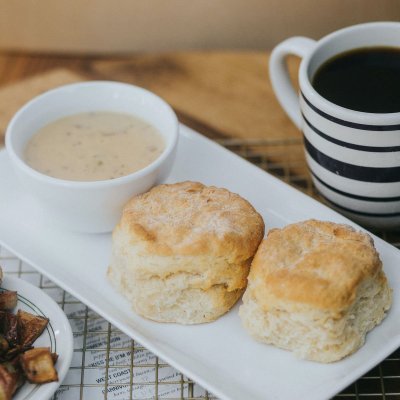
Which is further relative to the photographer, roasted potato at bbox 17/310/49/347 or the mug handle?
the mug handle

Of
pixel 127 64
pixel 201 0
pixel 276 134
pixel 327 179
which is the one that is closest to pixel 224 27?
pixel 201 0

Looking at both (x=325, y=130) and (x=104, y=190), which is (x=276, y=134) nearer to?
(x=325, y=130)

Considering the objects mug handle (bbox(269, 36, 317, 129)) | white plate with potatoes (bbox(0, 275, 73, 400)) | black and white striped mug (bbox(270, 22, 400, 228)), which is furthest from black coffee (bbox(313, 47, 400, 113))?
white plate with potatoes (bbox(0, 275, 73, 400))

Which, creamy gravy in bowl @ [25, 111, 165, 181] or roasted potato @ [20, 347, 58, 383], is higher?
creamy gravy in bowl @ [25, 111, 165, 181]

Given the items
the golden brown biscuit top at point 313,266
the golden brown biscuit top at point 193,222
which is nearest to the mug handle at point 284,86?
the golden brown biscuit top at point 193,222

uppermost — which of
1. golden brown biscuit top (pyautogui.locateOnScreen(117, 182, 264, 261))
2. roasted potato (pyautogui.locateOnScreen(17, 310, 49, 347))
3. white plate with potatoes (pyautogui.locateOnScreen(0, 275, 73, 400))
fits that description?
golden brown biscuit top (pyautogui.locateOnScreen(117, 182, 264, 261))

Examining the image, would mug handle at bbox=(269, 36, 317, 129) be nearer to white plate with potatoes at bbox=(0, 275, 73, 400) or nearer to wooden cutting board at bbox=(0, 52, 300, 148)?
wooden cutting board at bbox=(0, 52, 300, 148)

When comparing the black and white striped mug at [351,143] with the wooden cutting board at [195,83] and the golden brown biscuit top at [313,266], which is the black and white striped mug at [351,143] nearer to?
the golden brown biscuit top at [313,266]
